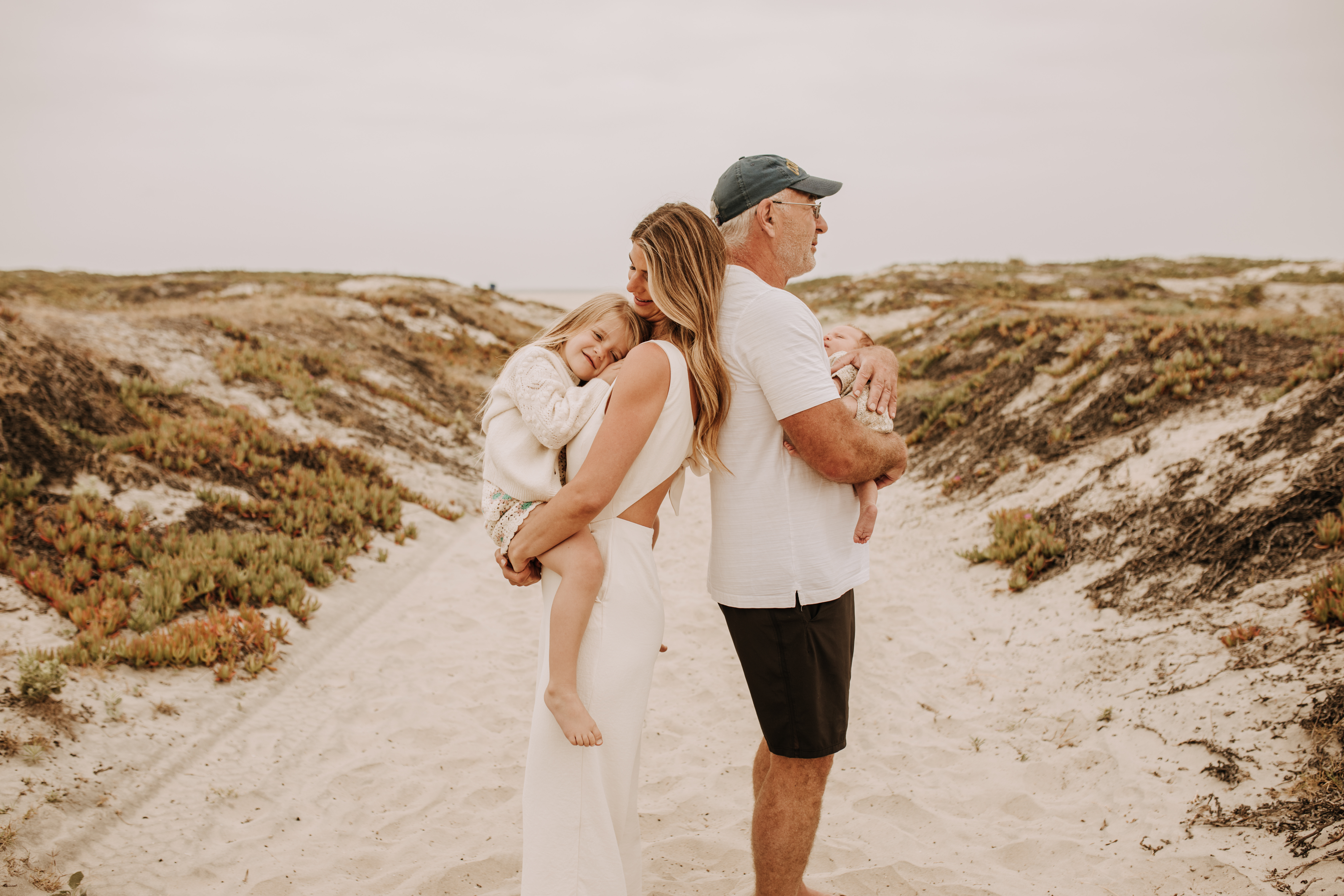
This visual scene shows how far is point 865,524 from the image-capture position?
2.78m

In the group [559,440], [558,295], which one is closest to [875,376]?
[559,440]

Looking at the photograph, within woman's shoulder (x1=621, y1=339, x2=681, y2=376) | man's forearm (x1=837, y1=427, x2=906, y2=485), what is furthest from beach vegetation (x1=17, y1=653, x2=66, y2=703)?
man's forearm (x1=837, y1=427, x2=906, y2=485)

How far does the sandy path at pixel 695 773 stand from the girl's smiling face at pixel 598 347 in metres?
2.61

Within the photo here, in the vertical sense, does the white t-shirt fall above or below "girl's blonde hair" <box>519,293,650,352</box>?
below

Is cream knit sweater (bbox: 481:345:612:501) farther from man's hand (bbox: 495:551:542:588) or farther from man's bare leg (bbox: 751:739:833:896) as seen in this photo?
man's bare leg (bbox: 751:739:833:896)

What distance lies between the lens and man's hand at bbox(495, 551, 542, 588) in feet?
8.75

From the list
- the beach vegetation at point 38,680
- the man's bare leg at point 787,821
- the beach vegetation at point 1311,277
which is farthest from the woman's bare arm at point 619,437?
the beach vegetation at point 1311,277

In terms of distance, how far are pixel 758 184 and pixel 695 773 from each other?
3.61 m

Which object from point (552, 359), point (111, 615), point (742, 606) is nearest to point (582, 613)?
point (742, 606)

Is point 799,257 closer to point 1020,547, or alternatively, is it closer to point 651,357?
point 651,357

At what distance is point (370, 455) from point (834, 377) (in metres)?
9.90

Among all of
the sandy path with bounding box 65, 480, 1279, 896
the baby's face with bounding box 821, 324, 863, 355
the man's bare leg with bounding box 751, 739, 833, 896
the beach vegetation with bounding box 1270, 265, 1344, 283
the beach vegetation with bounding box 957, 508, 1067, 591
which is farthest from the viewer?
the beach vegetation with bounding box 1270, 265, 1344, 283

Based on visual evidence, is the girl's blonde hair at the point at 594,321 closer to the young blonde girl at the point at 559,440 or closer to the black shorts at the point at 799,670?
the young blonde girl at the point at 559,440

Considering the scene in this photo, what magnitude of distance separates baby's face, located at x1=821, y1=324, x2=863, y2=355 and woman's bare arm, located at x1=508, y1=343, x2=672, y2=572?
3.38 feet
